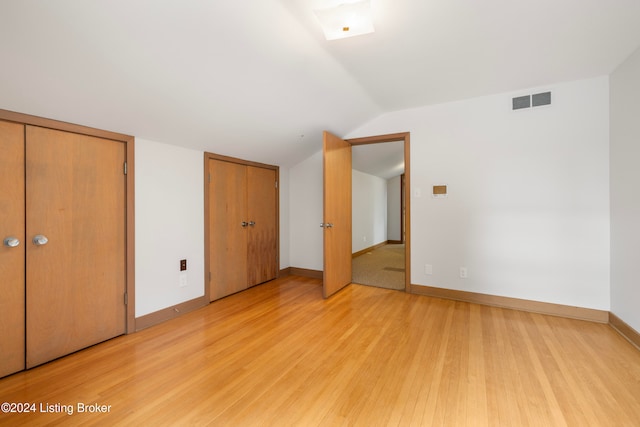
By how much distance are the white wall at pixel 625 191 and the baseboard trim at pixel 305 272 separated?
317cm

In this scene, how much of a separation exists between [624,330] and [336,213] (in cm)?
278

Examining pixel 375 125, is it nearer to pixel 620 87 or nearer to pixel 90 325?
pixel 620 87

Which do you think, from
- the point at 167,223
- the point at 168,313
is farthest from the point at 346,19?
the point at 168,313

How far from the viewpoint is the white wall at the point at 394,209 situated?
328 inches

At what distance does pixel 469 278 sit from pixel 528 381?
1.51 m

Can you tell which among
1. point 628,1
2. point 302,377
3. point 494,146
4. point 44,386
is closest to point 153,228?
point 44,386

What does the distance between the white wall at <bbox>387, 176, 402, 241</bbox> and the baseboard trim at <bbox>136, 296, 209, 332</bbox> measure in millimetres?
6368

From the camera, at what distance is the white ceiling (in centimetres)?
145

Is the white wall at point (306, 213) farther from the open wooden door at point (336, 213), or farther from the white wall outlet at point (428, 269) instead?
the white wall outlet at point (428, 269)

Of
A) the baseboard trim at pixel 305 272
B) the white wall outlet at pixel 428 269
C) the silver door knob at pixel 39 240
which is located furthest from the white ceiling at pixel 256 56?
the baseboard trim at pixel 305 272

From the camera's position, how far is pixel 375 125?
3623mm

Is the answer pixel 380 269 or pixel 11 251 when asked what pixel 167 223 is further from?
pixel 380 269

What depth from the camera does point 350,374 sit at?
5.84 feet

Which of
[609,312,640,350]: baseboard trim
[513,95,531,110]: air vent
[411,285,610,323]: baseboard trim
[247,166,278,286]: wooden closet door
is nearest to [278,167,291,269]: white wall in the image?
[247,166,278,286]: wooden closet door
